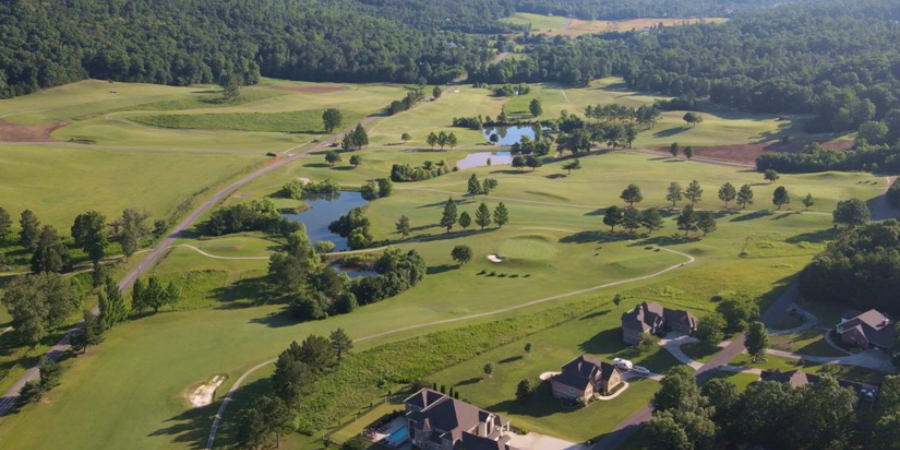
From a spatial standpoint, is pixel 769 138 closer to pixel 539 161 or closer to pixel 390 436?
pixel 539 161

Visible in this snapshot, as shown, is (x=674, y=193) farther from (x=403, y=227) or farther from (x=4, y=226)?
(x=4, y=226)

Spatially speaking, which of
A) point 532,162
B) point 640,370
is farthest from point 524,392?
point 532,162

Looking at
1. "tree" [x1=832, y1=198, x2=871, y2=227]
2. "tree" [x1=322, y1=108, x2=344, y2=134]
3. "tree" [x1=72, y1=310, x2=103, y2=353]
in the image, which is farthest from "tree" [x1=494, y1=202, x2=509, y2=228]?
"tree" [x1=322, y1=108, x2=344, y2=134]

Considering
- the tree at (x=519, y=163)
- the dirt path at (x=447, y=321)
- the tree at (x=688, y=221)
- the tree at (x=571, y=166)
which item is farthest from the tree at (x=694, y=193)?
the tree at (x=519, y=163)

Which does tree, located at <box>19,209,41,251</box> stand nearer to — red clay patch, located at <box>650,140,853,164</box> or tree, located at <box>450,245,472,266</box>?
tree, located at <box>450,245,472,266</box>

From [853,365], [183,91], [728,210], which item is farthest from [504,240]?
[183,91]
